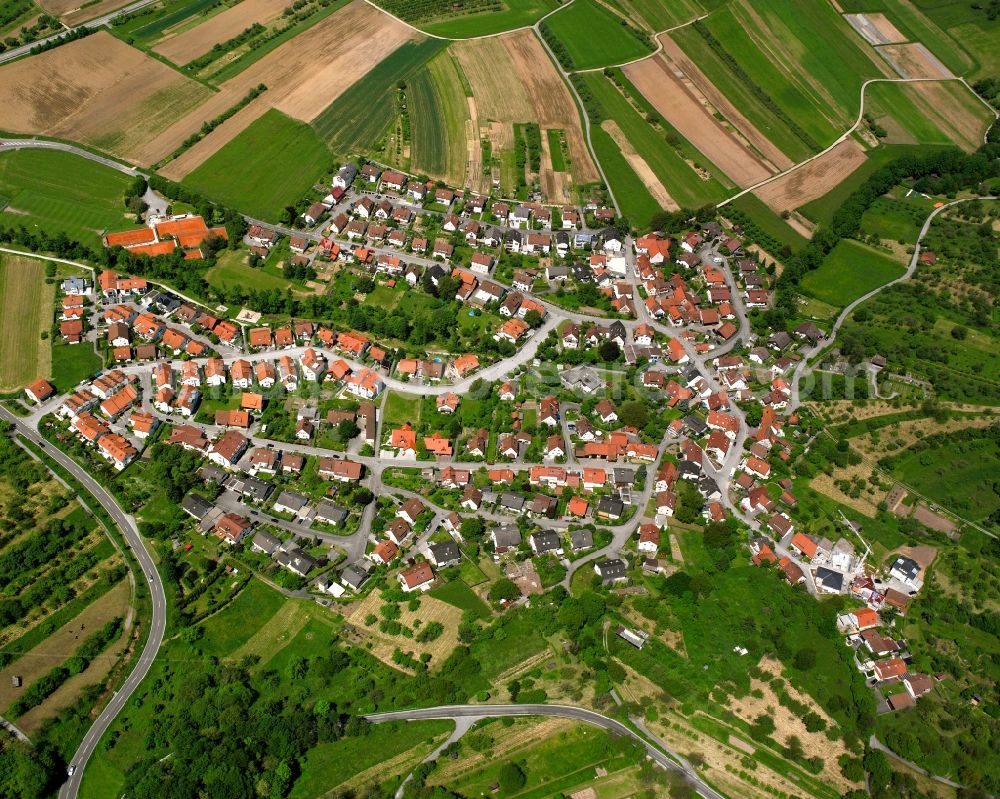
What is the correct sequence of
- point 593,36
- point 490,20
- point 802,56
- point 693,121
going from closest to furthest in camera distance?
point 693,121 → point 593,36 → point 490,20 → point 802,56

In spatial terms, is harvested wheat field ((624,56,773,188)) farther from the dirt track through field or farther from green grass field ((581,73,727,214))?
green grass field ((581,73,727,214))

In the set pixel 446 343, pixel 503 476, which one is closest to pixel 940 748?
pixel 503 476

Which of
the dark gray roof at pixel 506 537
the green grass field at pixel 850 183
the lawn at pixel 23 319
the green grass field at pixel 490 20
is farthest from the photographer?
the green grass field at pixel 490 20

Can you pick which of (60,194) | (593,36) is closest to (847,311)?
(593,36)

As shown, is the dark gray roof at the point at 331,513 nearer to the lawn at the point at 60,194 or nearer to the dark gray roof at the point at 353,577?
the dark gray roof at the point at 353,577

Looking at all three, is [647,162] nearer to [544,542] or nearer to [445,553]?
[544,542]

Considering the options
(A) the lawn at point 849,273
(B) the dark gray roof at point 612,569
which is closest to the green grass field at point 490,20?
(A) the lawn at point 849,273
